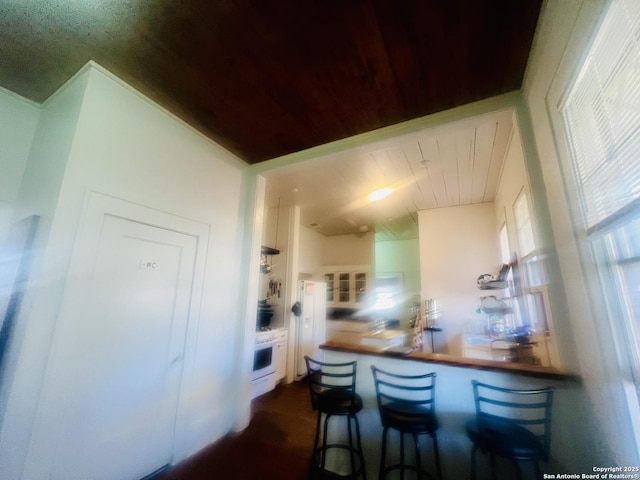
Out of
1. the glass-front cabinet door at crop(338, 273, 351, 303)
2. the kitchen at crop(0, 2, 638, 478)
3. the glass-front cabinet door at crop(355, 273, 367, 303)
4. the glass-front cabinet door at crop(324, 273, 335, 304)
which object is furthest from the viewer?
the glass-front cabinet door at crop(324, 273, 335, 304)

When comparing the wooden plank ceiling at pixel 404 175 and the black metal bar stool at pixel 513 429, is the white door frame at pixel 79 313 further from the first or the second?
the black metal bar stool at pixel 513 429

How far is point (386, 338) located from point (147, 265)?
2693 millimetres

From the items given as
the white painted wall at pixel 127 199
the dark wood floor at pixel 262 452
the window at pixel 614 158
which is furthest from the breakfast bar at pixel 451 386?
the white painted wall at pixel 127 199

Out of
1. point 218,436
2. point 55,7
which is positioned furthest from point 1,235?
point 218,436

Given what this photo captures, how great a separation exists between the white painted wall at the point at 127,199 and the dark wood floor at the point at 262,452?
161 mm

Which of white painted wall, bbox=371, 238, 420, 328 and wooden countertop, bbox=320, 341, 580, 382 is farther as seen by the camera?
white painted wall, bbox=371, 238, 420, 328

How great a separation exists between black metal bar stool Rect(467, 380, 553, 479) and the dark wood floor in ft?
4.36

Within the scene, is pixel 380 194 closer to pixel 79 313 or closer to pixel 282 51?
pixel 282 51

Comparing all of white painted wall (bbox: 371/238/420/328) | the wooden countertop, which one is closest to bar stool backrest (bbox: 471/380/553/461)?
the wooden countertop

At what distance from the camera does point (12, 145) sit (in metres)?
1.77

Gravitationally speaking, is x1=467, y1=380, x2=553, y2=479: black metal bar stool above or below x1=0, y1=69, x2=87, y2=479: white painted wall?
below

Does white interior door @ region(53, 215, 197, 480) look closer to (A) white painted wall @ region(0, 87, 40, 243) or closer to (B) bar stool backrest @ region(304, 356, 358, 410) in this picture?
(A) white painted wall @ region(0, 87, 40, 243)

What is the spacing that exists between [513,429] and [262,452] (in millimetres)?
1922

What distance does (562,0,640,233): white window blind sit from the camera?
74 centimetres
